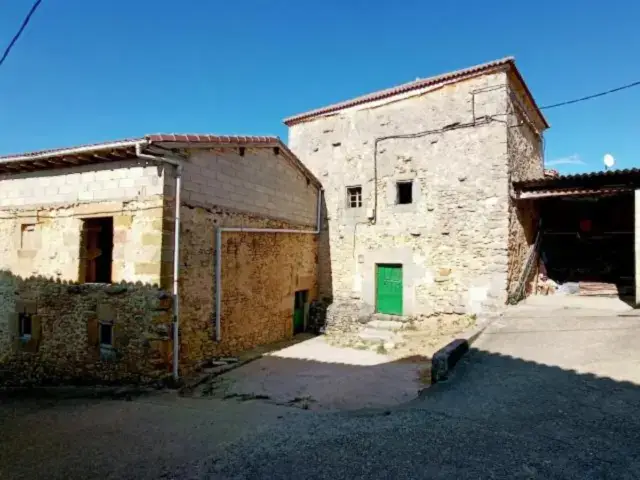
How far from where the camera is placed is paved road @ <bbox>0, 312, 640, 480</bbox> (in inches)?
132

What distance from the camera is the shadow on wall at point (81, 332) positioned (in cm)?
688

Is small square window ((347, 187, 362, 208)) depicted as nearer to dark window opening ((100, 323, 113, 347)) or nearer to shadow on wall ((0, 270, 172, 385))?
shadow on wall ((0, 270, 172, 385))

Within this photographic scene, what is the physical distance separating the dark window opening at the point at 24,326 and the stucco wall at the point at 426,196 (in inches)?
290

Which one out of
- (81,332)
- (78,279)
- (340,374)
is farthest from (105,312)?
(340,374)

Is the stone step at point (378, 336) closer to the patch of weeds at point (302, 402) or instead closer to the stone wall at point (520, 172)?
the stone wall at point (520, 172)

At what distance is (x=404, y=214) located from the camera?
10.9 m

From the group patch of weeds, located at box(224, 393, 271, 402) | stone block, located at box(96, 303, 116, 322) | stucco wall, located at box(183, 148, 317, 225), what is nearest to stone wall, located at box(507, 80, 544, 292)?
stucco wall, located at box(183, 148, 317, 225)

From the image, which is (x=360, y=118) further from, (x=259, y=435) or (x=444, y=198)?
(x=259, y=435)

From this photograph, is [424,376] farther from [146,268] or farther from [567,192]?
[567,192]

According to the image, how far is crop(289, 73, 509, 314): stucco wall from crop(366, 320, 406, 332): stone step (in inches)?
18.9

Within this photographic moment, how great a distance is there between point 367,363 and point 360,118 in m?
7.14

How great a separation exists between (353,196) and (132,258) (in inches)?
266

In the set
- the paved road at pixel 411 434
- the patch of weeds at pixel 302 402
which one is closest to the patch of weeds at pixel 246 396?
the paved road at pixel 411 434

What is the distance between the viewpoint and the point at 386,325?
10.7m
